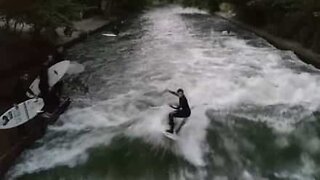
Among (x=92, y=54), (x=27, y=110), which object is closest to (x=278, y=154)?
(x=27, y=110)

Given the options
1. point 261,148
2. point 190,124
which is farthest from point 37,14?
point 261,148

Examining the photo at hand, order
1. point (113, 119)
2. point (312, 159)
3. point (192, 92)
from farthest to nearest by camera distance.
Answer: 1. point (192, 92)
2. point (113, 119)
3. point (312, 159)

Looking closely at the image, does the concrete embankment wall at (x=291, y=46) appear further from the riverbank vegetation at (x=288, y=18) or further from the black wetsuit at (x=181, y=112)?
the black wetsuit at (x=181, y=112)

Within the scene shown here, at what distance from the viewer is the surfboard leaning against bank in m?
14.5

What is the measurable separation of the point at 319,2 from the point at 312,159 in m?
11.1

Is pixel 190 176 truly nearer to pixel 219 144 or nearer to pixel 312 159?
pixel 219 144

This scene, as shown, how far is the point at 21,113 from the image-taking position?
14.9 metres

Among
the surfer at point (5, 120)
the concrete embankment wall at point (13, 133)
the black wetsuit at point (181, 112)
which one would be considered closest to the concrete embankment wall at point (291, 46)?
the black wetsuit at point (181, 112)

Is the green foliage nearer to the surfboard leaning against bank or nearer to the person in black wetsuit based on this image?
the person in black wetsuit

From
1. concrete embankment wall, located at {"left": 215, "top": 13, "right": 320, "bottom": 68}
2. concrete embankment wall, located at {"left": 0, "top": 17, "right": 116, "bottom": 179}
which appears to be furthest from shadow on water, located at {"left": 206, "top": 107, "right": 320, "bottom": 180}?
concrete embankment wall, located at {"left": 215, "top": 13, "right": 320, "bottom": 68}

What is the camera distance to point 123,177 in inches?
540

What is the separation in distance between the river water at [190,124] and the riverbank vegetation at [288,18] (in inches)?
56.4

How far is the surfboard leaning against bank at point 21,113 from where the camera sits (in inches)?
569

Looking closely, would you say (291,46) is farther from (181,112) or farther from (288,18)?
(181,112)
